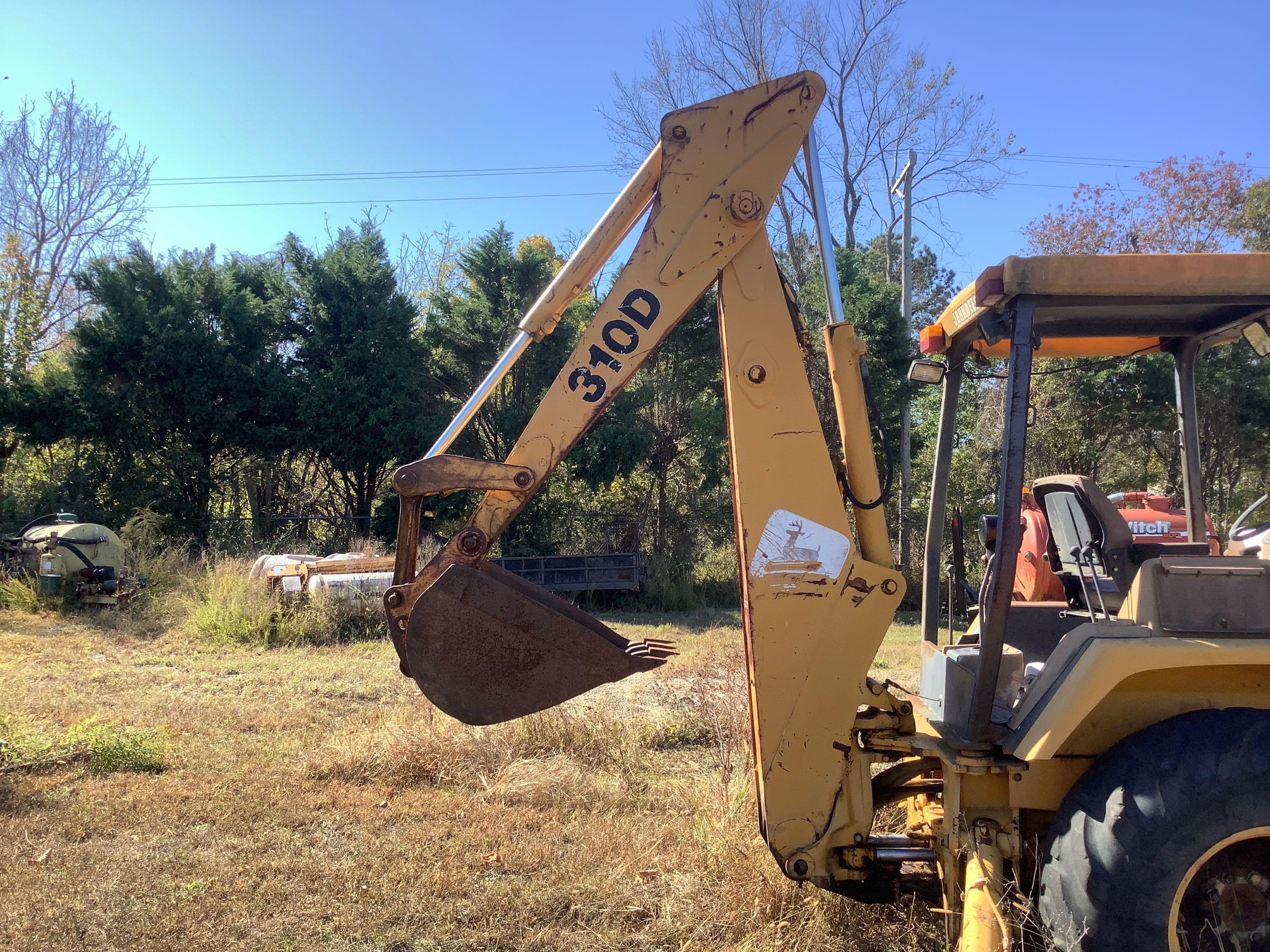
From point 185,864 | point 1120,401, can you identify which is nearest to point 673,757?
point 185,864

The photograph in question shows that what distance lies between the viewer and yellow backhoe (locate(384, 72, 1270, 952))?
2781 mm

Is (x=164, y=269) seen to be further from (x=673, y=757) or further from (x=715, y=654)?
(x=673, y=757)

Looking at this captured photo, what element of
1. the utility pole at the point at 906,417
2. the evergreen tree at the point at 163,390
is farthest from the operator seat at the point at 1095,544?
the evergreen tree at the point at 163,390

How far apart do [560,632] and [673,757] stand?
10.5 feet

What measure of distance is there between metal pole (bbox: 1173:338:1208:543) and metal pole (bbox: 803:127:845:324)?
5.54ft

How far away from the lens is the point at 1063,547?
12.7 ft

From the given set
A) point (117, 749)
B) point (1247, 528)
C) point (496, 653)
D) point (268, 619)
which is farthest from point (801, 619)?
point (268, 619)

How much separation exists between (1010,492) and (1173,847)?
→ 1163mm

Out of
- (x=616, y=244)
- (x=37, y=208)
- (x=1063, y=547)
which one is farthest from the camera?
(x=37, y=208)

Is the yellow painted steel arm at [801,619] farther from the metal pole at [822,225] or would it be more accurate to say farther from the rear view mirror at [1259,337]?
the rear view mirror at [1259,337]

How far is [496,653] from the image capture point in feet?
10.3

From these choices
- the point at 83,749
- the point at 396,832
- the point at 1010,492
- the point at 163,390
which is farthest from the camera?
the point at 163,390

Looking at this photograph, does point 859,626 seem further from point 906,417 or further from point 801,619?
point 906,417

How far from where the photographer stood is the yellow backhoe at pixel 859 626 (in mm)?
2781
